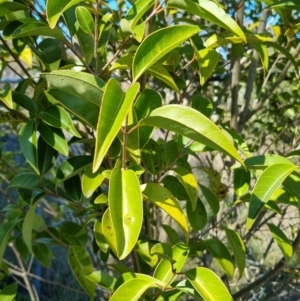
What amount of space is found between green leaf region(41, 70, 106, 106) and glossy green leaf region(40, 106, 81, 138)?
0.20 m

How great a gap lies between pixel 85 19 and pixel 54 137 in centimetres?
25

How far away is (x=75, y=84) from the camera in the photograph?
820 millimetres

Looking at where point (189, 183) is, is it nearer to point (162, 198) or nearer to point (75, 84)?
point (162, 198)

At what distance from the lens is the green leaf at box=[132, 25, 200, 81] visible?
2.74ft

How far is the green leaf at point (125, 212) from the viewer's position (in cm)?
75

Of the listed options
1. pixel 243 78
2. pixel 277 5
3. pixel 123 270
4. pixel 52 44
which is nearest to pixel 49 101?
pixel 52 44

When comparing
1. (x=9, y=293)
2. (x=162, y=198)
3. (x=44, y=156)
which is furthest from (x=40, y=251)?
(x=162, y=198)

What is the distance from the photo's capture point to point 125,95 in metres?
0.77

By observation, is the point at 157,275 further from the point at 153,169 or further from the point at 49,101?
the point at 49,101

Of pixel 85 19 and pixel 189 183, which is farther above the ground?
pixel 85 19

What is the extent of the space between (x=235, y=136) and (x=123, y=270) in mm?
424

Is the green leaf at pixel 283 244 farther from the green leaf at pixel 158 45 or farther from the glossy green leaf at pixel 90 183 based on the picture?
the green leaf at pixel 158 45

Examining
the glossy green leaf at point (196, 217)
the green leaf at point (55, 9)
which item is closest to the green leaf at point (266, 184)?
the glossy green leaf at point (196, 217)

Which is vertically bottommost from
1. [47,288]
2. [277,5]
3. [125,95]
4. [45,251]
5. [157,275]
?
[47,288]
